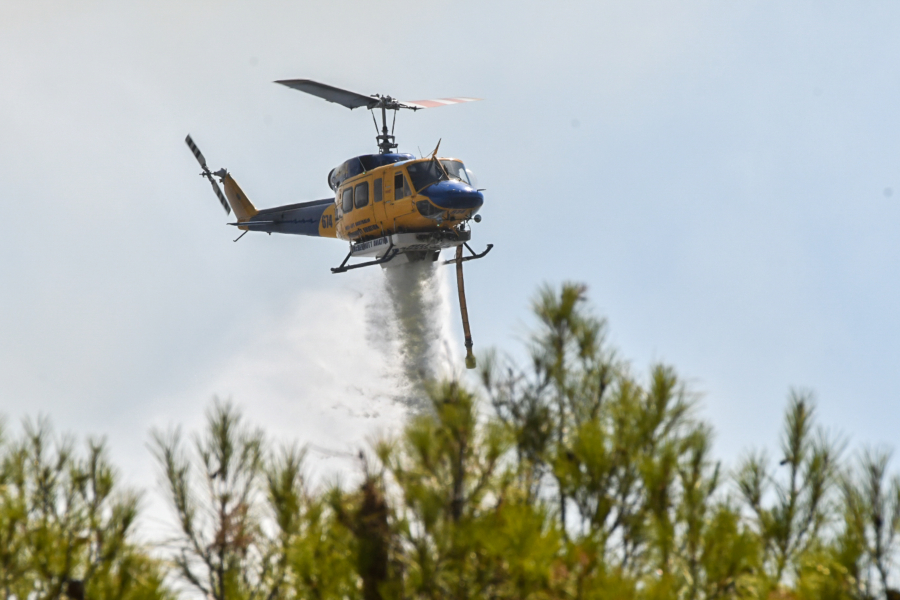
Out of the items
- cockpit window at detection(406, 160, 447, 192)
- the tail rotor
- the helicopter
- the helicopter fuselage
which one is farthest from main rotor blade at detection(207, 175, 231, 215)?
cockpit window at detection(406, 160, 447, 192)

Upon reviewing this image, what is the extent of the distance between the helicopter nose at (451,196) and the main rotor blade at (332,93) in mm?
2886

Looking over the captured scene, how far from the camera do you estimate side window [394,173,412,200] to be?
19828mm

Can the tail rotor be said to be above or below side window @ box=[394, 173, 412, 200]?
above

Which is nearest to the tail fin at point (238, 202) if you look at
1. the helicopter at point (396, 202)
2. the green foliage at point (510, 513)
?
the helicopter at point (396, 202)

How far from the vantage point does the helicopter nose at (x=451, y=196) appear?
19.4 m

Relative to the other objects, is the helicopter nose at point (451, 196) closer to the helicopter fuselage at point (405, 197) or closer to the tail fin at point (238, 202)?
the helicopter fuselage at point (405, 197)

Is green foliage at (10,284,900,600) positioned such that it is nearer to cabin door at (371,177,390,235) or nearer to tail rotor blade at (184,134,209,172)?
cabin door at (371,177,390,235)

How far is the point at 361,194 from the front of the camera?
21.0 meters

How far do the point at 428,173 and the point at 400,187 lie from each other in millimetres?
650

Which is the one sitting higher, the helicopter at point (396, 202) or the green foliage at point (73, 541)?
the helicopter at point (396, 202)

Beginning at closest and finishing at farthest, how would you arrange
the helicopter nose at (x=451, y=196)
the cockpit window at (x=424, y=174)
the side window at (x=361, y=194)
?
the helicopter nose at (x=451, y=196), the cockpit window at (x=424, y=174), the side window at (x=361, y=194)

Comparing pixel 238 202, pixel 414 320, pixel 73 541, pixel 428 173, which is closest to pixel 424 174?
pixel 428 173

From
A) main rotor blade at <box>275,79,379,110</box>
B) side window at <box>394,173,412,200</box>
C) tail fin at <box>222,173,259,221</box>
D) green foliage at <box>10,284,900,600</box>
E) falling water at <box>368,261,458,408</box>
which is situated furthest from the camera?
tail fin at <box>222,173,259,221</box>

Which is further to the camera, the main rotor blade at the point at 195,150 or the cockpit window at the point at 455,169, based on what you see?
the main rotor blade at the point at 195,150
